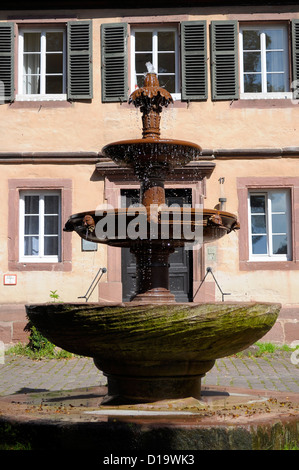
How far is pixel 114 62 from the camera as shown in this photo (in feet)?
42.5

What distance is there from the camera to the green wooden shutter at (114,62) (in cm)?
1284

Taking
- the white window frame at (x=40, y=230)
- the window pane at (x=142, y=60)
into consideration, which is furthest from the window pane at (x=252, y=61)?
the white window frame at (x=40, y=230)

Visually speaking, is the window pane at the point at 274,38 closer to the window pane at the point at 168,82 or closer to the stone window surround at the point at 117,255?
the window pane at the point at 168,82

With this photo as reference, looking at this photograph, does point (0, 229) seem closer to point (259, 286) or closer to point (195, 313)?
point (259, 286)

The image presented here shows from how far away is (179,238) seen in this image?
500 centimetres

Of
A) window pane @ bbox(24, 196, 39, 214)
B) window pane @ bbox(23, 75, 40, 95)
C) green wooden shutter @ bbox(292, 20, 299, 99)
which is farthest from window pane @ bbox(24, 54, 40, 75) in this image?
green wooden shutter @ bbox(292, 20, 299, 99)

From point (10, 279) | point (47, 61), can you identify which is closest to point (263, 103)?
point (47, 61)

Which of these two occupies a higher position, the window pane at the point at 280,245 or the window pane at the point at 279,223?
the window pane at the point at 279,223

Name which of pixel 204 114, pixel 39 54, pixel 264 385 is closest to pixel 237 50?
pixel 204 114

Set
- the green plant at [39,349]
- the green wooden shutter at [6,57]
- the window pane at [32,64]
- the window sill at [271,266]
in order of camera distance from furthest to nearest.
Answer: the window pane at [32,64] → the green wooden shutter at [6,57] → the window sill at [271,266] → the green plant at [39,349]

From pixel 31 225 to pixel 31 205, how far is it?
0.37 metres

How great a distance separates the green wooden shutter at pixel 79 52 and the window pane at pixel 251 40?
9.53 ft

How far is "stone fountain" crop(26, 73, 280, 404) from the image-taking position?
162 inches

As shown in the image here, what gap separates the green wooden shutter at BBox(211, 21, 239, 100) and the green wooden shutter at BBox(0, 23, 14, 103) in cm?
371
